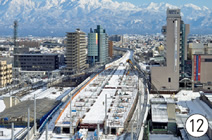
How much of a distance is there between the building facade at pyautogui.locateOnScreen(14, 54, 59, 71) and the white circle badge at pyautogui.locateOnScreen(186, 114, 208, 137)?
126 ft

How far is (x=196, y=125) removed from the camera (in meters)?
3.54

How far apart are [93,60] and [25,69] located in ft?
33.6

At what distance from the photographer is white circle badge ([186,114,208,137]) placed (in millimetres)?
3529

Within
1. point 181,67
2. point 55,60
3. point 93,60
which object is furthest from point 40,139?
point 93,60

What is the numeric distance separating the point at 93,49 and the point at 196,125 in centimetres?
→ 4561

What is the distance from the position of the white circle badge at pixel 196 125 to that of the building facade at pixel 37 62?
126 feet

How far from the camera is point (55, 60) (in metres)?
41.9

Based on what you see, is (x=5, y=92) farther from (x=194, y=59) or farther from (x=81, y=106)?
(x=194, y=59)

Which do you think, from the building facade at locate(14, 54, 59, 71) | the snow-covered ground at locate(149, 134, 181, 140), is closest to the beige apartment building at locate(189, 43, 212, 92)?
the snow-covered ground at locate(149, 134, 181, 140)

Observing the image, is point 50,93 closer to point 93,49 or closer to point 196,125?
point 196,125

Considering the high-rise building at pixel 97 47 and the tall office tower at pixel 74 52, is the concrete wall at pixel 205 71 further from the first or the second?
the high-rise building at pixel 97 47

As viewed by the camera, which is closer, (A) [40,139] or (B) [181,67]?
(A) [40,139]

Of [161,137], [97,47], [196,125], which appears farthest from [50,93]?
[97,47]

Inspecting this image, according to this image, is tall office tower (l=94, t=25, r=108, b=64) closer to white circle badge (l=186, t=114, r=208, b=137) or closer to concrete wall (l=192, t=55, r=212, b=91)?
concrete wall (l=192, t=55, r=212, b=91)
